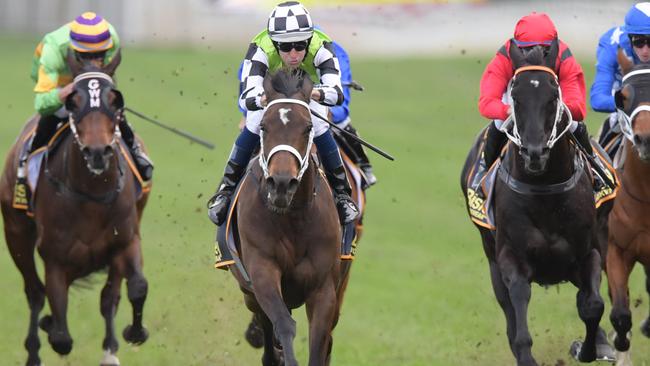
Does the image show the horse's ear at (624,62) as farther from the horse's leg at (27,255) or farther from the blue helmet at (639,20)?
the horse's leg at (27,255)

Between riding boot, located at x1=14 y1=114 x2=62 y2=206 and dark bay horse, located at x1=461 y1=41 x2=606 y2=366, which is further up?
dark bay horse, located at x1=461 y1=41 x2=606 y2=366

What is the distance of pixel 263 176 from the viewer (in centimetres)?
830

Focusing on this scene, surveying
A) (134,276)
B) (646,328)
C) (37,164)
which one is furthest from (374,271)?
(37,164)

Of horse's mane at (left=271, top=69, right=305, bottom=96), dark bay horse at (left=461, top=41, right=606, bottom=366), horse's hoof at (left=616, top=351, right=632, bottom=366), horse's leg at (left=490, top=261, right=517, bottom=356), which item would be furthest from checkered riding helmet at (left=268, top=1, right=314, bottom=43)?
horse's hoof at (left=616, top=351, right=632, bottom=366)

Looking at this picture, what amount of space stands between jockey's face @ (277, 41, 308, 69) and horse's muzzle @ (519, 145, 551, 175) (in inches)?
55.4

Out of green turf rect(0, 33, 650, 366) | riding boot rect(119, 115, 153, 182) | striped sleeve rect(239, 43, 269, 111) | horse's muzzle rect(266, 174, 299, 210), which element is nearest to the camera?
horse's muzzle rect(266, 174, 299, 210)

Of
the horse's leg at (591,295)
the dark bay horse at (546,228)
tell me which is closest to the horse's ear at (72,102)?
the dark bay horse at (546,228)

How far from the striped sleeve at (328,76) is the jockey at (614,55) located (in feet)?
6.59

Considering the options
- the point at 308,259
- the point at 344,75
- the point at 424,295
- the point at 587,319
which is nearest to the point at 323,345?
the point at 308,259

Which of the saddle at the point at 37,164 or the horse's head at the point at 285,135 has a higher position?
the horse's head at the point at 285,135

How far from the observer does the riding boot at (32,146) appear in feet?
34.6

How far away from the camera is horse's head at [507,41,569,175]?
319 inches

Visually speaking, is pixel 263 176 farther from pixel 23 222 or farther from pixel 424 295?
pixel 424 295

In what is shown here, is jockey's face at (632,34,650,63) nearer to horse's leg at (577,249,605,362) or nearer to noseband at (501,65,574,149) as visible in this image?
noseband at (501,65,574,149)
